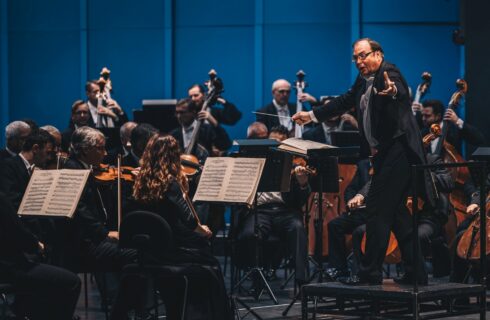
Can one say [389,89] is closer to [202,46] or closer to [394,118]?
[394,118]

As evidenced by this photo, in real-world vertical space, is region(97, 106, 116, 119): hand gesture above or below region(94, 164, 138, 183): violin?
above

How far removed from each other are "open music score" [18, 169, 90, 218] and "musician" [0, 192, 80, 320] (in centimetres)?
32

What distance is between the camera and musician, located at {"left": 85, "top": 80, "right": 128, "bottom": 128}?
952cm

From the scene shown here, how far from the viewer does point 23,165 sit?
276 inches

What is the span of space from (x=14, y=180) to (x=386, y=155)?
8.04 feet

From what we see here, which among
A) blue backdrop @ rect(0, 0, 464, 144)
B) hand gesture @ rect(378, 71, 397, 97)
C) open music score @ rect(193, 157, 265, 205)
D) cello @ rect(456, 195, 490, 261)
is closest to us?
hand gesture @ rect(378, 71, 397, 97)

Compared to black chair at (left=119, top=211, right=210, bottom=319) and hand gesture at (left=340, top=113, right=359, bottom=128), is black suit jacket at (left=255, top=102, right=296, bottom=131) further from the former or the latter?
black chair at (left=119, top=211, right=210, bottom=319)

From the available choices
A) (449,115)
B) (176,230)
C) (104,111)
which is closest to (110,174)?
(176,230)

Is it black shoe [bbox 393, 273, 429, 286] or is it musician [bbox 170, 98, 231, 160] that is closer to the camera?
black shoe [bbox 393, 273, 429, 286]

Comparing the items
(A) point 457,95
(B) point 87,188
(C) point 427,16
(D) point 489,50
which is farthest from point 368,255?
(C) point 427,16

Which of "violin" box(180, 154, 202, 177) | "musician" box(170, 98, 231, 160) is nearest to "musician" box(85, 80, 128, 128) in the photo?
"musician" box(170, 98, 231, 160)

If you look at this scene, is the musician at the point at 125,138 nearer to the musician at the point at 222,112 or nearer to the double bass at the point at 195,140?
the double bass at the point at 195,140

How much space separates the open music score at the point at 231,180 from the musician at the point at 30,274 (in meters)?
1.15

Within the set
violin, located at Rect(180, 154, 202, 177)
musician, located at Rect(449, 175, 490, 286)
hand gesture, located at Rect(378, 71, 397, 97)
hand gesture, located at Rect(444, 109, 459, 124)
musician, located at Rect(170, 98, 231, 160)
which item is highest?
hand gesture, located at Rect(378, 71, 397, 97)
